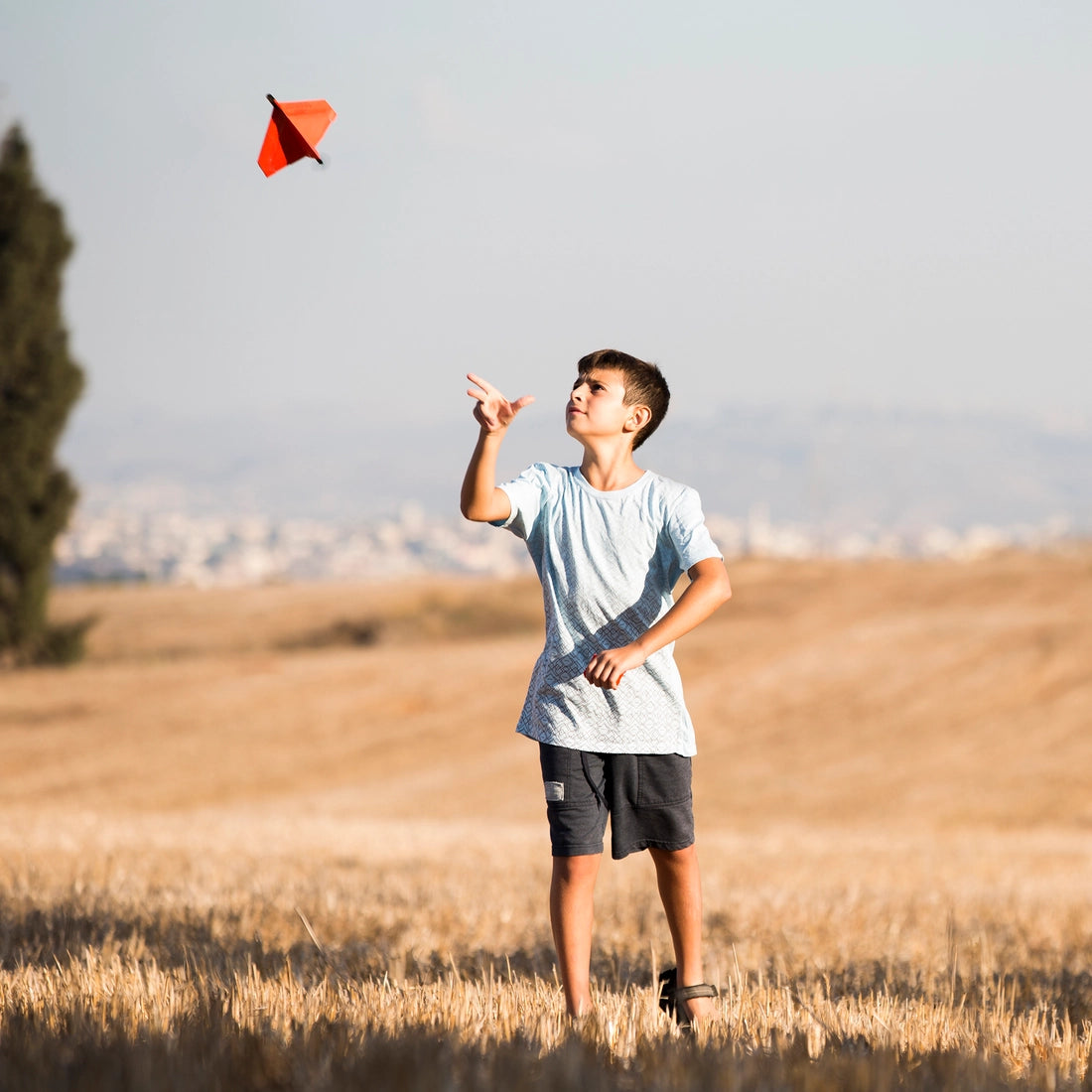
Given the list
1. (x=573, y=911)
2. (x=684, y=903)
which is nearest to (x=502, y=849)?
(x=684, y=903)

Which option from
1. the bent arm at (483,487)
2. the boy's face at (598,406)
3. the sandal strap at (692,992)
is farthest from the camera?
the boy's face at (598,406)

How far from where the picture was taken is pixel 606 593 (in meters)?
3.87

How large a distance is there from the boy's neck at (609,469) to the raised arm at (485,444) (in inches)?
14.2

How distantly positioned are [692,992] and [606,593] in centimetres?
114

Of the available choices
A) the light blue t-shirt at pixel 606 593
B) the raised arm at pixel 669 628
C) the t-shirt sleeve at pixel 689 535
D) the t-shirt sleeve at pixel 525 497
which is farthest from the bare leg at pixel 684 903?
the t-shirt sleeve at pixel 525 497

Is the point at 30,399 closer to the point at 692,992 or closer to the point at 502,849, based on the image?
the point at 502,849

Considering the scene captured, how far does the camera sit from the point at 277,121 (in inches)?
165

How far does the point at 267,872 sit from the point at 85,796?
55.3 ft

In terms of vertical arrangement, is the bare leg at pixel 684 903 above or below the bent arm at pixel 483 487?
below

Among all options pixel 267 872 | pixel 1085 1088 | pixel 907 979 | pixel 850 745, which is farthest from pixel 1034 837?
pixel 1085 1088

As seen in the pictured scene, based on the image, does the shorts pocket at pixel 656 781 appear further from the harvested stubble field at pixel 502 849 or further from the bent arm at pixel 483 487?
the bent arm at pixel 483 487

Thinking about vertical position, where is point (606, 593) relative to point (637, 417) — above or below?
below

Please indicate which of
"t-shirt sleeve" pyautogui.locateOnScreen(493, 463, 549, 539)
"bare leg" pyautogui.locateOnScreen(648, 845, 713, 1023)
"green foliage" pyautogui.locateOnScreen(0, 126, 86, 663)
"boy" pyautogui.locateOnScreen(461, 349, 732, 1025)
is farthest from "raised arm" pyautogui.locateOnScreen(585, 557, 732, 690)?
"green foliage" pyautogui.locateOnScreen(0, 126, 86, 663)

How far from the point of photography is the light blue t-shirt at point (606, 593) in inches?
149
